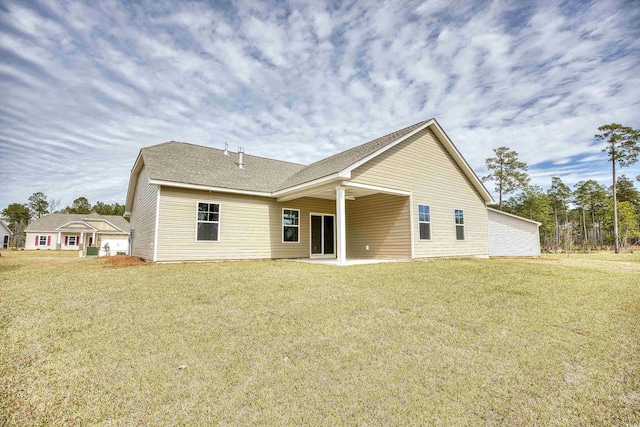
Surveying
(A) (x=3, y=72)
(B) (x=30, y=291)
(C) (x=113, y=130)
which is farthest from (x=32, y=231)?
(B) (x=30, y=291)

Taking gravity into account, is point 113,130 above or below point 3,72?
above

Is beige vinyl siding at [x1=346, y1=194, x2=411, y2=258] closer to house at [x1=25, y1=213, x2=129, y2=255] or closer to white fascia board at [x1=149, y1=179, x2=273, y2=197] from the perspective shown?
white fascia board at [x1=149, y1=179, x2=273, y2=197]

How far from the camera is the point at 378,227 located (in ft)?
44.0

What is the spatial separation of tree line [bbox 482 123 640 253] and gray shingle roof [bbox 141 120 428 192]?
67.2 ft

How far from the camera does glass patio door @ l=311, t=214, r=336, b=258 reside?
14.5 meters

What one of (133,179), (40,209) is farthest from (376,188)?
(40,209)

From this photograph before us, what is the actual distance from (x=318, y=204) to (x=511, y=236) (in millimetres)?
14381

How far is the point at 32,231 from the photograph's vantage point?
1583 inches

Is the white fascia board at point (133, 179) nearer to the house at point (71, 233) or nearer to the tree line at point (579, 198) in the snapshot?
the house at point (71, 233)

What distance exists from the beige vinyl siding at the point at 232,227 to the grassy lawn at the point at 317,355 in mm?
4359

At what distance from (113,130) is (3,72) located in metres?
9.45

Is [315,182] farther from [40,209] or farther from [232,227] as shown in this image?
[40,209]

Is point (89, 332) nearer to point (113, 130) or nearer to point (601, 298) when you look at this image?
point (601, 298)

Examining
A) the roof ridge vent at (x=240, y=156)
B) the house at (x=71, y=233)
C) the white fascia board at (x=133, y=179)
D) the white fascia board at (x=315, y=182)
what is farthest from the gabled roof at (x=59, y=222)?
the white fascia board at (x=315, y=182)
